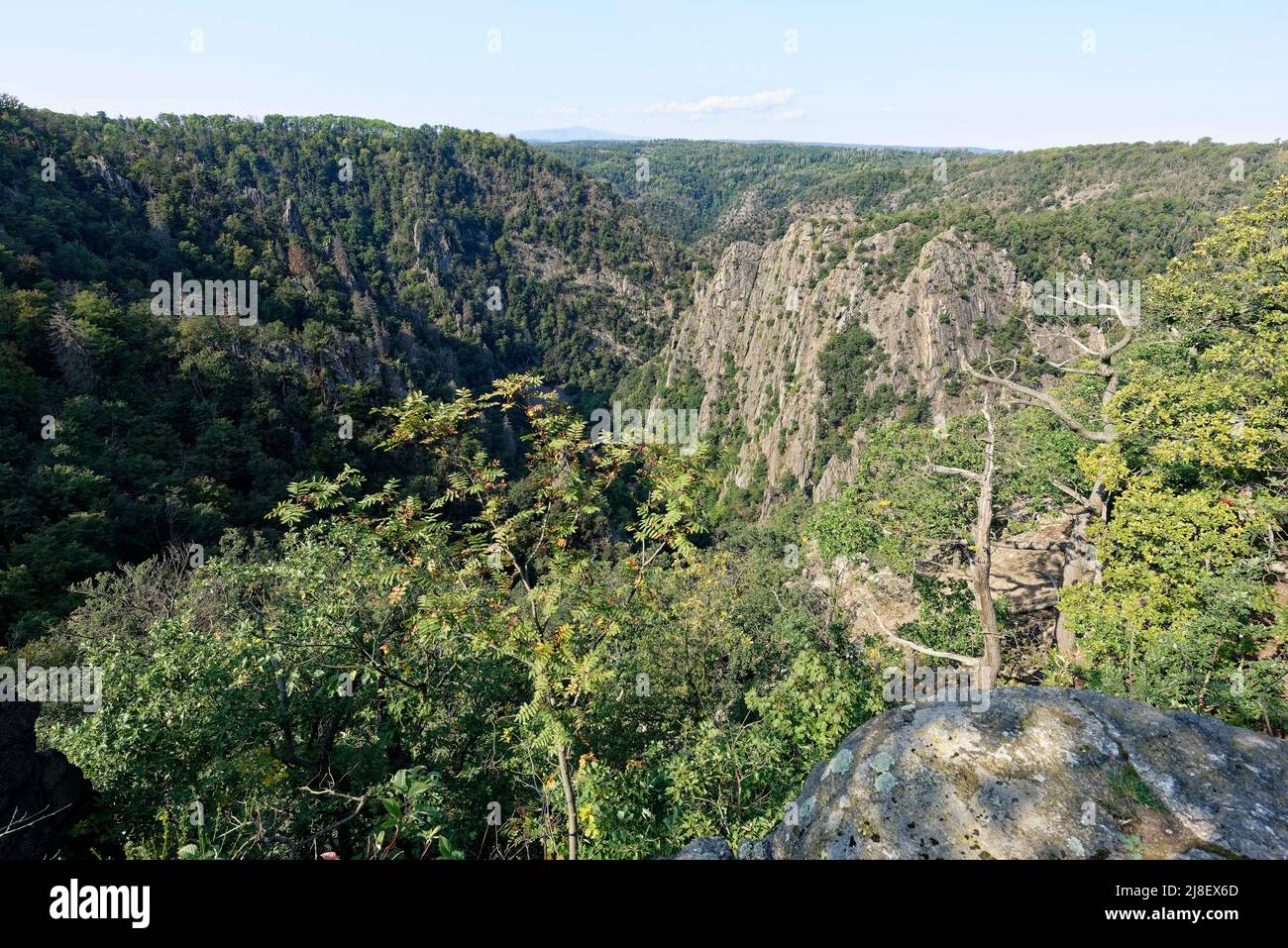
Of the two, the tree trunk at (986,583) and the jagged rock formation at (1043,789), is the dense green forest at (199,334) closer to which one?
the jagged rock formation at (1043,789)

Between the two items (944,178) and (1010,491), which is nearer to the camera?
(1010,491)

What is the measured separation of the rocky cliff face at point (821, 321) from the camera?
8700 cm

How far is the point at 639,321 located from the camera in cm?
16262

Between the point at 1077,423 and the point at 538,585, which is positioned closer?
the point at 538,585

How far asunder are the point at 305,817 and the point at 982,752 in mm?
7749

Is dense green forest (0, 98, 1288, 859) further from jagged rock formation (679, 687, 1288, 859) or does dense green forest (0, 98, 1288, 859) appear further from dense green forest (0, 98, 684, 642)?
jagged rock formation (679, 687, 1288, 859)

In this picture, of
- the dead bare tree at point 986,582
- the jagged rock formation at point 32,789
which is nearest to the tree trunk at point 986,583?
the dead bare tree at point 986,582

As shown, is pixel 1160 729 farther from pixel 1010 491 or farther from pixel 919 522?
pixel 1010 491

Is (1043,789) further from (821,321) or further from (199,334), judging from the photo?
(821,321)

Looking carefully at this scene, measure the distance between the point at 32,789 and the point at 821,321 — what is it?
104284mm

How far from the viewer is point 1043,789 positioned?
12.1 feet

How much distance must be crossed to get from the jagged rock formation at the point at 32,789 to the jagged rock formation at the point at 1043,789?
7427 mm

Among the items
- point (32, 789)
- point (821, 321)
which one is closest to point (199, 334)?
point (32, 789)
